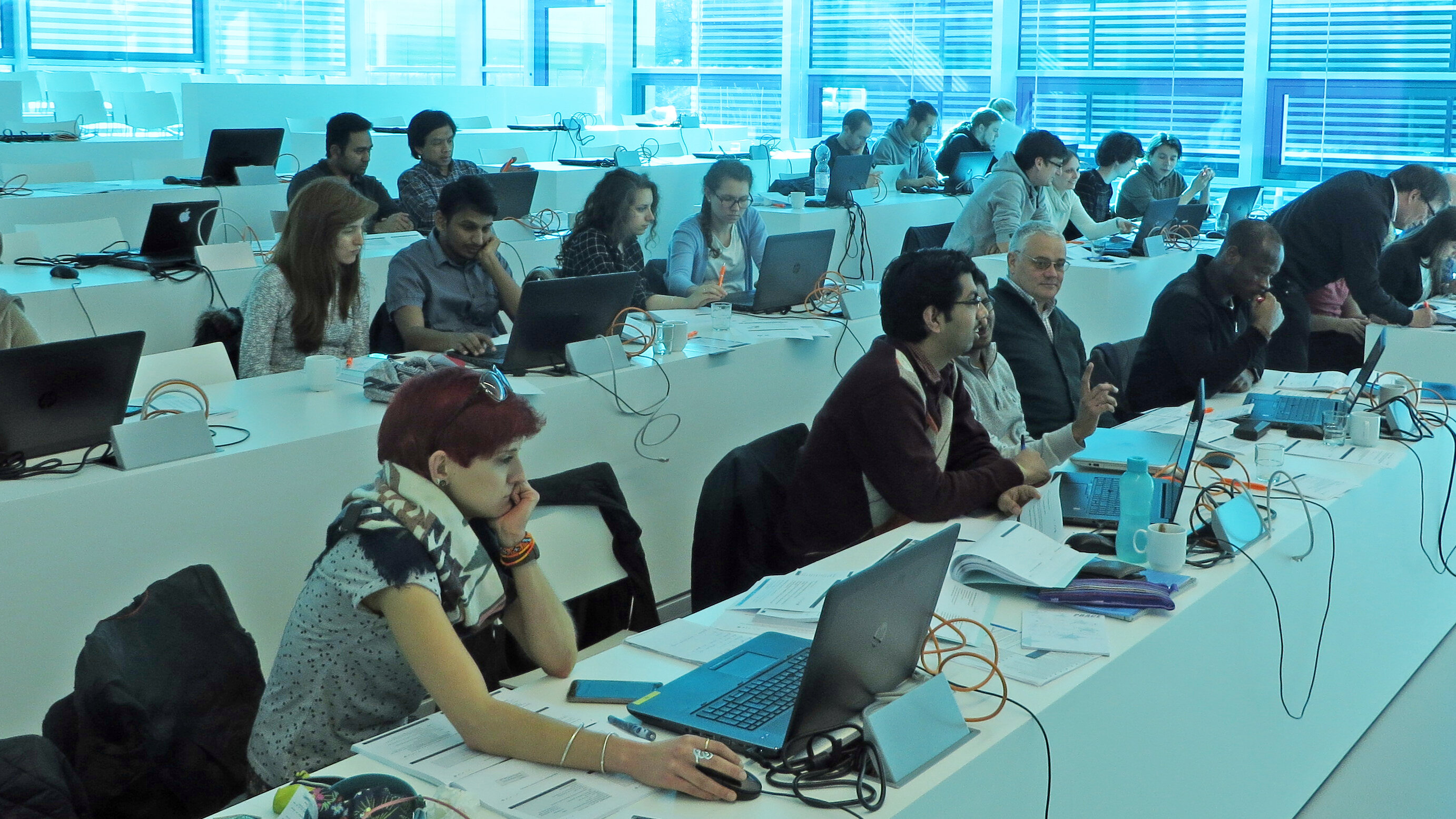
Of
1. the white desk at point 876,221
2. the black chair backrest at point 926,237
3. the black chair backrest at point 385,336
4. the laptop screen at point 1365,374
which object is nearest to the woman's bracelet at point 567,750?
the laptop screen at point 1365,374

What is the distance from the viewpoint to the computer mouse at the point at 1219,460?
266cm

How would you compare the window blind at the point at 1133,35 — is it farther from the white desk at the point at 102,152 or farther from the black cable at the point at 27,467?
the black cable at the point at 27,467

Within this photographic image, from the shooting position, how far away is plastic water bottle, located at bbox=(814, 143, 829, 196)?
748 centimetres

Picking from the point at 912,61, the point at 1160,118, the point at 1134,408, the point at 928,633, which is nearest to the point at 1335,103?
the point at 1160,118

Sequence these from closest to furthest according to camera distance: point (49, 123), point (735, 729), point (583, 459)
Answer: point (735, 729) < point (583, 459) < point (49, 123)

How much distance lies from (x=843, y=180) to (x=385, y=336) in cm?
378

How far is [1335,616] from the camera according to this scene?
2490 mm

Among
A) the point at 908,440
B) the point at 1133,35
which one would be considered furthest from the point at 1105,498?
the point at 1133,35

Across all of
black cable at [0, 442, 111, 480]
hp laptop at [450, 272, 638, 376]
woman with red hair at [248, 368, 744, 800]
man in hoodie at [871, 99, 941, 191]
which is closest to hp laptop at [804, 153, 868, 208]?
man in hoodie at [871, 99, 941, 191]

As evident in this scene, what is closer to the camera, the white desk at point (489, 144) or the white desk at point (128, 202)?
the white desk at point (128, 202)

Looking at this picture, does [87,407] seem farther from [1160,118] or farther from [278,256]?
[1160,118]

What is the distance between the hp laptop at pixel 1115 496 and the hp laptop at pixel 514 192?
384cm

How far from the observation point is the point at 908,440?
2.36m

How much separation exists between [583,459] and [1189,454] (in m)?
1.54
